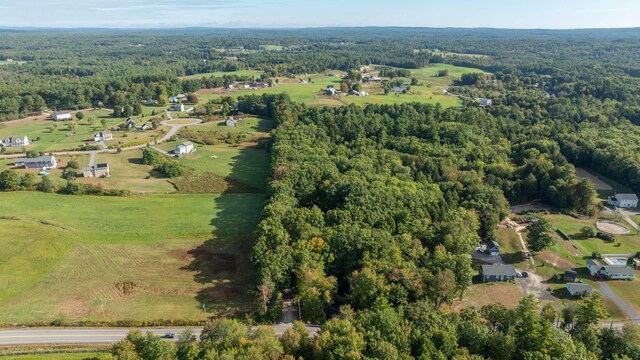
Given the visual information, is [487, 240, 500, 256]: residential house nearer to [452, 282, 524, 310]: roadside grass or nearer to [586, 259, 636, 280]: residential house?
[452, 282, 524, 310]: roadside grass

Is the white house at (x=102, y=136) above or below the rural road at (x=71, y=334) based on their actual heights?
above

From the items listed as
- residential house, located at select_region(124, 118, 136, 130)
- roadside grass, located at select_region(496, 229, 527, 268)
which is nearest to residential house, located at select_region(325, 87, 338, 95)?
residential house, located at select_region(124, 118, 136, 130)

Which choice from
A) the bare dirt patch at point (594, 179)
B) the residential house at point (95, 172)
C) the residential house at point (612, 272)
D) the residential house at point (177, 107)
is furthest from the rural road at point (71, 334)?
the residential house at point (177, 107)

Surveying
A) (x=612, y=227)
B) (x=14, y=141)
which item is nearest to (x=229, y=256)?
(x=612, y=227)

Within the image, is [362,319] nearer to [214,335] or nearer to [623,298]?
[214,335]

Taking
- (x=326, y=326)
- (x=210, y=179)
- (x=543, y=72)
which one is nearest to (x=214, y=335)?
(x=326, y=326)

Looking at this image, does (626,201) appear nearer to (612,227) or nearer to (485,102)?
(612,227)

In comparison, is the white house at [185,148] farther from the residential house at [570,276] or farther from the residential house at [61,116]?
the residential house at [570,276]
